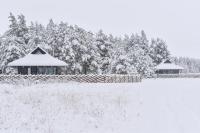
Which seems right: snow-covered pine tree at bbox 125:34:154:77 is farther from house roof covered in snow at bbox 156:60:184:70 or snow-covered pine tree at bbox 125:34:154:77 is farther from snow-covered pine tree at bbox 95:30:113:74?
snow-covered pine tree at bbox 95:30:113:74

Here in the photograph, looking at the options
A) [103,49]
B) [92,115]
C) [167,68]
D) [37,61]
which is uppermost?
[103,49]

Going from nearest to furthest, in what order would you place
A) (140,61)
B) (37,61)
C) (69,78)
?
(69,78) < (37,61) < (140,61)

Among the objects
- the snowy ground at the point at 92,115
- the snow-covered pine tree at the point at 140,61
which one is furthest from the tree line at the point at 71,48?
the snowy ground at the point at 92,115

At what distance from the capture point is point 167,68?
293ft

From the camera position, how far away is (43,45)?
2505 inches

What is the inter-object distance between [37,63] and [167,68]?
155ft

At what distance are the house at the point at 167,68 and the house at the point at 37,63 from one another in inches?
1689

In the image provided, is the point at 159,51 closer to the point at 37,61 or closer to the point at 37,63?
the point at 37,61

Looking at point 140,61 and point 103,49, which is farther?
point 140,61

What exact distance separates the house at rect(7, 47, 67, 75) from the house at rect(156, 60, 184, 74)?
141ft

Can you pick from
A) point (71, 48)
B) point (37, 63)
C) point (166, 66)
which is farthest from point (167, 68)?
point (37, 63)

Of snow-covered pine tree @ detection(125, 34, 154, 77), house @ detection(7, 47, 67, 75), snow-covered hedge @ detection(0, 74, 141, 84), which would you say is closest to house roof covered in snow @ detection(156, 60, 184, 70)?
snow-covered pine tree @ detection(125, 34, 154, 77)

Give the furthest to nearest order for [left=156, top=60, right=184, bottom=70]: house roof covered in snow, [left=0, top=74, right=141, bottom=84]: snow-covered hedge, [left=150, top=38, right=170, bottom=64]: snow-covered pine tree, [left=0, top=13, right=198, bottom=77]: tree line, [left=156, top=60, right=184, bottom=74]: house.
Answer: [left=150, top=38, right=170, bottom=64]: snow-covered pine tree → [left=156, top=60, right=184, bottom=74]: house → [left=156, top=60, right=184, bottom=70]: house roof covered in snow → [left=0, top=13, right=198, bottom=77]: tree line → [left=0, top=74, right=141, bottom=84]: snow-covered hedge

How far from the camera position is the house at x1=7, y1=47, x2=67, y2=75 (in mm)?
50037
